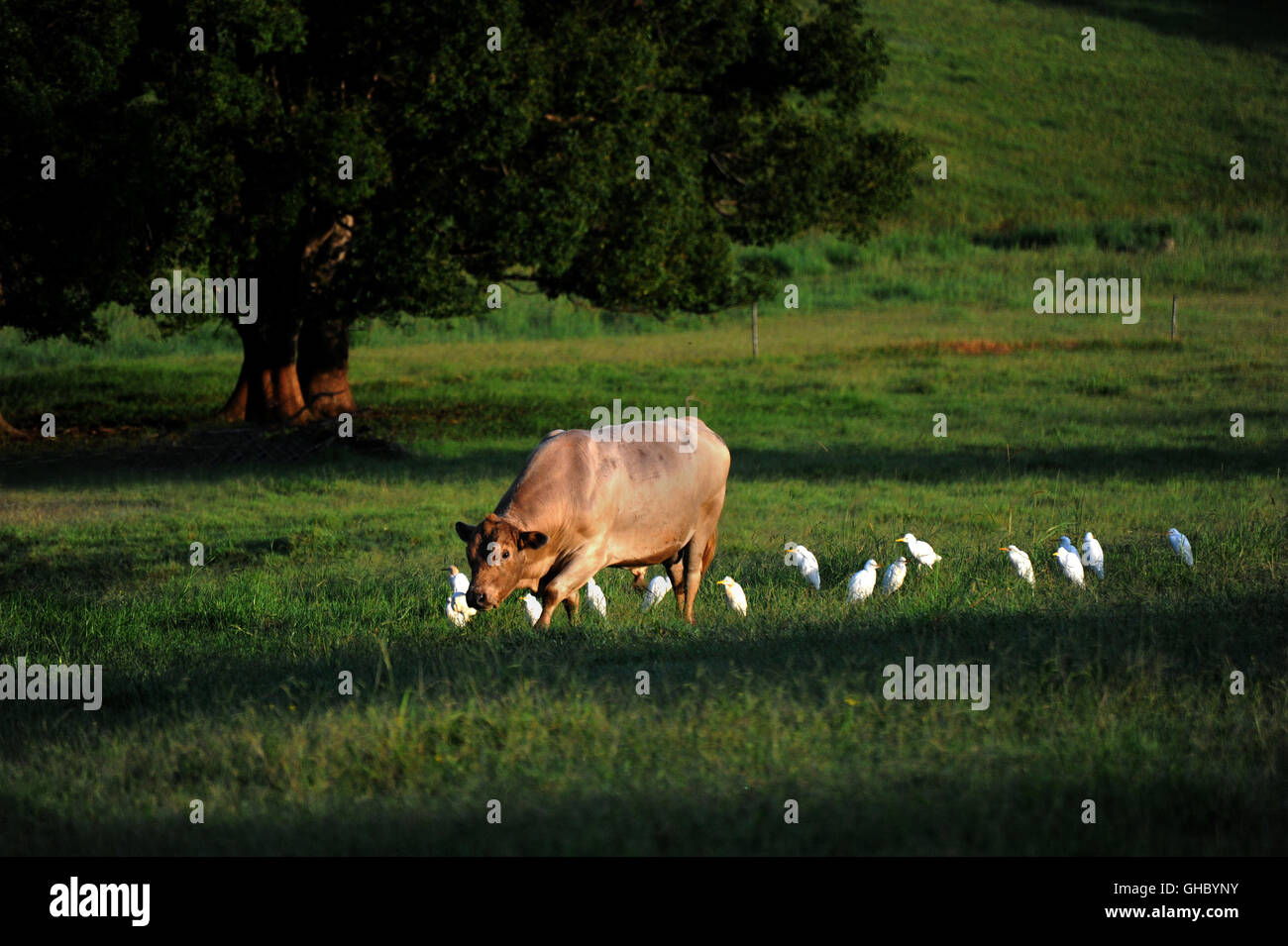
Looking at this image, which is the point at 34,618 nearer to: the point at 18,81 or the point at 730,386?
the point at 18,81

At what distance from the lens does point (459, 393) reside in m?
30.4

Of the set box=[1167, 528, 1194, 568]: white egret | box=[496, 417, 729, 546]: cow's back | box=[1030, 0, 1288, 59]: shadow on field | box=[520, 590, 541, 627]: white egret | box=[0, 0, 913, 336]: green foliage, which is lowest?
box=[520, 590, 541, 627]: white egret

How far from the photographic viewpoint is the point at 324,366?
25.8 meters

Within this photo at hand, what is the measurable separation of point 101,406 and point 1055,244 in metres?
39.0

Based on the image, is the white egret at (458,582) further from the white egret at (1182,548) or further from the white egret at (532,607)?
the white egret at (1182,548)

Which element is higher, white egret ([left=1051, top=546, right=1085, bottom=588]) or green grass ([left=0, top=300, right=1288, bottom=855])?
white egret ([left=1051, top=546, right=1085, bottom=588])

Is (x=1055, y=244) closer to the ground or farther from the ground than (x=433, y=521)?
farther from the ground

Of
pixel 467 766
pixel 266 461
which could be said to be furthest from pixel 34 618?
pixel 266 461

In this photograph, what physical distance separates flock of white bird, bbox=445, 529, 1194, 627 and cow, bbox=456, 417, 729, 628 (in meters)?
0.32

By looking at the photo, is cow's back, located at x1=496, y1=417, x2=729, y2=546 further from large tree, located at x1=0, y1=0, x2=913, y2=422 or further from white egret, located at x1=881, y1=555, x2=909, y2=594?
large tree, located at x1=0, y1=0, x2=913, y2=422

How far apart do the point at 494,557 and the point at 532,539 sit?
28 cm

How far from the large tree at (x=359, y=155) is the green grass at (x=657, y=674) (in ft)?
11.5

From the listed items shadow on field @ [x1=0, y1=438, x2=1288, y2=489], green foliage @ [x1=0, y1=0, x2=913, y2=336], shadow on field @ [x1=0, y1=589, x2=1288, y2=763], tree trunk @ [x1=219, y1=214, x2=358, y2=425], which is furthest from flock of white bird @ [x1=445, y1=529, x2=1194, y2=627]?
tree trunk @ [x1=219, y1=214, x2=358, y2=425]

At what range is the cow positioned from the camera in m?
9.69
